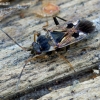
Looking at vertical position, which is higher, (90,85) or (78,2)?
(78,2)

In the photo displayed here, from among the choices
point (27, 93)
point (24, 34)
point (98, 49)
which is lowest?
point (27, 93)

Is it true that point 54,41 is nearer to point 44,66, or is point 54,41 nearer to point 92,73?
point 44,66

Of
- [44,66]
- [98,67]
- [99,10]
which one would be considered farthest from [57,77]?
[99,10]

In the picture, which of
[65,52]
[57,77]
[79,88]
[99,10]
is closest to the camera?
[79,88]

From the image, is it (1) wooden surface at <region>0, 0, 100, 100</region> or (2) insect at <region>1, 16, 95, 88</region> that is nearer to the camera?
(1) wooden surface at <region>0, 0, 100, 100</region>
